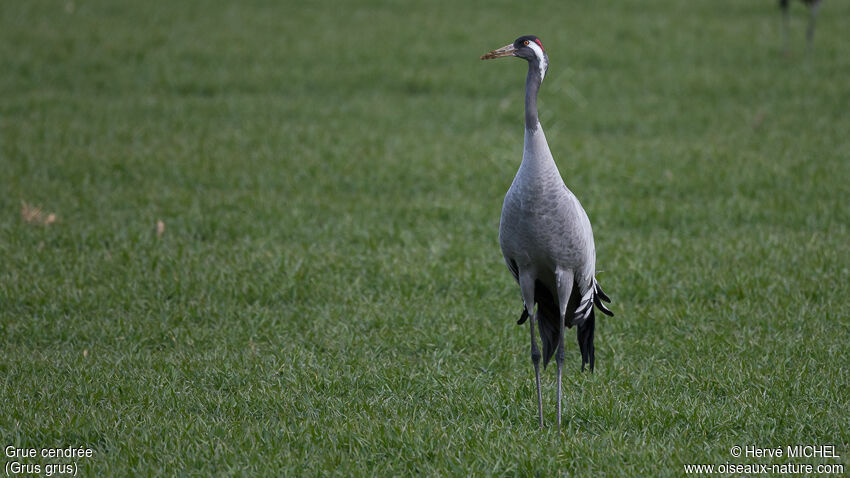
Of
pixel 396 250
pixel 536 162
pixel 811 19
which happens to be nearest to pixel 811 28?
pixel 811 19

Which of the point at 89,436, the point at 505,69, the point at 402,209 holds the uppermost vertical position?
the point at 505,69

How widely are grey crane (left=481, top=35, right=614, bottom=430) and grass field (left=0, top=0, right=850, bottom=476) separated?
72 centimetres

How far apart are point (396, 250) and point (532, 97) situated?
10.4 ft

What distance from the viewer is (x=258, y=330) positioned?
5973mm

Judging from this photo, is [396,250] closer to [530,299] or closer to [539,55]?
[530,299]

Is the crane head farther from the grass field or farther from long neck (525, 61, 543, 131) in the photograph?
the grass field

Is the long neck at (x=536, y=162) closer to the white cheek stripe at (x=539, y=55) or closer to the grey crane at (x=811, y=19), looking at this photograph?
the white cheek stripe at (x=539, y=55)

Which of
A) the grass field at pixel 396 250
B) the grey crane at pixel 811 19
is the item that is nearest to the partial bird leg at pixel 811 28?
the grey crane at pixel 811 19

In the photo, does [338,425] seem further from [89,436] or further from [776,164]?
[776,164]

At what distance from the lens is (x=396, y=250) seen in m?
7.34

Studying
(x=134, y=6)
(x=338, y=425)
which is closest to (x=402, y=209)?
(x=338, y=425)

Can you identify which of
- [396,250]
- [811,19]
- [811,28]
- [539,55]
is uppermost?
[811,19]

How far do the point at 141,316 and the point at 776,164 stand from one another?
23.2 ft

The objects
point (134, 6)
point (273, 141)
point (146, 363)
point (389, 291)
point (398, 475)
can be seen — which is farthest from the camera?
point (134, 6)
